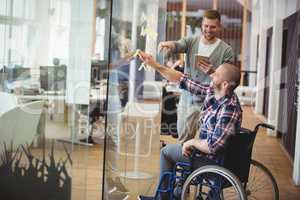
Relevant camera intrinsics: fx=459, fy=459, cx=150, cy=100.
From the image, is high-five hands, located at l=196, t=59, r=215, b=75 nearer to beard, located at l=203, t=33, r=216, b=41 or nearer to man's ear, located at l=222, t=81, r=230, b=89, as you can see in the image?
beard, located at l=203, t=33, r=216, b=41

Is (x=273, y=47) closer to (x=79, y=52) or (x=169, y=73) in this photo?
(x=169, y=73)

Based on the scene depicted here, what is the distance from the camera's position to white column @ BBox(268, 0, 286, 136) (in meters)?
6.60

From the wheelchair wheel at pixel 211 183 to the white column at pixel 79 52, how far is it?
2.37 ft

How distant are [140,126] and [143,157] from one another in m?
0.34

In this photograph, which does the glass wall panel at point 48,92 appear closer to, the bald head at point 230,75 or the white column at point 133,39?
the white column at point 133,39

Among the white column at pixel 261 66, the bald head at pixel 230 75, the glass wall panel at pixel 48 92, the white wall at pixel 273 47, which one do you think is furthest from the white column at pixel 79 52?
the white column at pixel 261 66

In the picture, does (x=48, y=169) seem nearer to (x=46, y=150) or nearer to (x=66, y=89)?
(x=46, y=150)

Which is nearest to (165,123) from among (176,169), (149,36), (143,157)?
(143,157)

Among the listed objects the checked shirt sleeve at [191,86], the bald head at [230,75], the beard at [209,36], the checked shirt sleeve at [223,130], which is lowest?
the checked shirt sleeve at [223,130]

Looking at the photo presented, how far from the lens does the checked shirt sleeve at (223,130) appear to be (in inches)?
95.2

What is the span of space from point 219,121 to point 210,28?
3.27 ft

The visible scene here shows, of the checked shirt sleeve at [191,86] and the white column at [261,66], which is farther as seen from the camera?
the white column at [261,66]

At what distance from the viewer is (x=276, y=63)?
666cm

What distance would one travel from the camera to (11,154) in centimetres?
260
